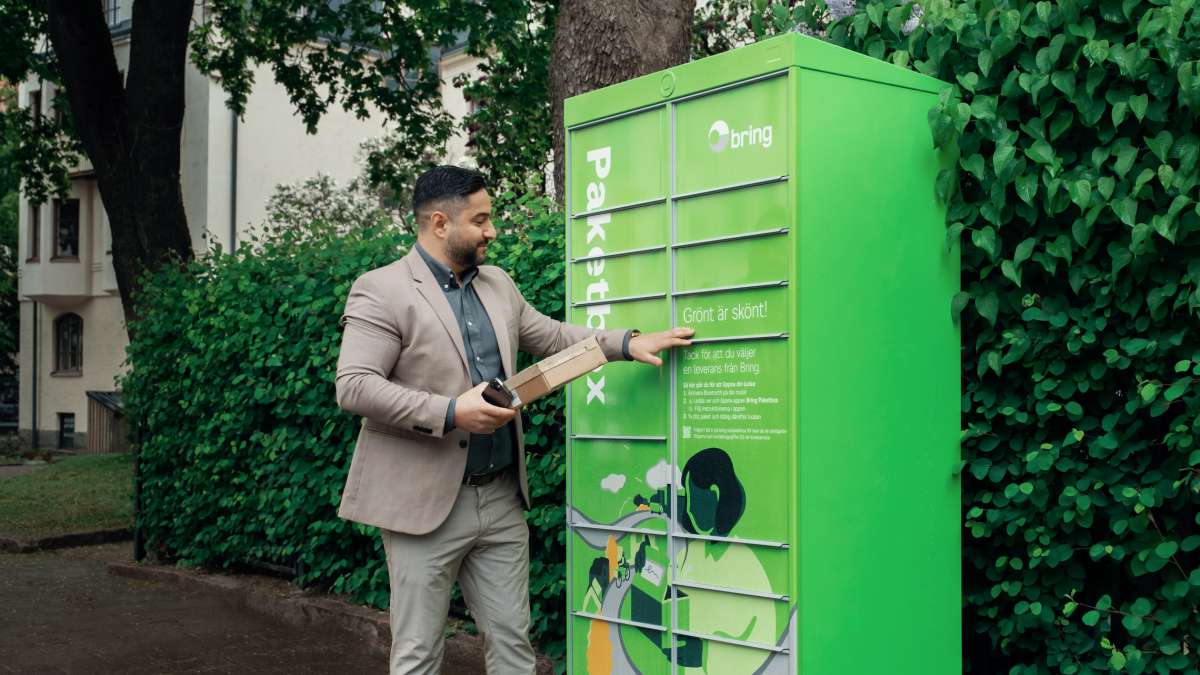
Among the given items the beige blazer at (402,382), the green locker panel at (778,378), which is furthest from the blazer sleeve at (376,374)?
the green locker panel at (778,378)

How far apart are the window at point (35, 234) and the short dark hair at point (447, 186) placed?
31.7 metres

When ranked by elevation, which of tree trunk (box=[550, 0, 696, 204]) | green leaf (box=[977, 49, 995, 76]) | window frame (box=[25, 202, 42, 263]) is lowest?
green leaf (box=[977, 49, 995, 76])

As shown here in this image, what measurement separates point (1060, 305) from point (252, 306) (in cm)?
567

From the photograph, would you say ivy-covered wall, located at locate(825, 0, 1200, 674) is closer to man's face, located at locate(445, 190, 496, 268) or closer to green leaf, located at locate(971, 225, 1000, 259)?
green leaf, located at locate(971, 225, 1000, 259)

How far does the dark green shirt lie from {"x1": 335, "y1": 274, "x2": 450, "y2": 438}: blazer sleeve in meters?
0.25

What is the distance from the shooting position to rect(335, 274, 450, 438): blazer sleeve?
4.02m

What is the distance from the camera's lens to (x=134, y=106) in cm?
1250

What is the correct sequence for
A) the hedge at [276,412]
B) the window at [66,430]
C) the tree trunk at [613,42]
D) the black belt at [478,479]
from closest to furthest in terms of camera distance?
1. the black belt at [478,479]
2. the hedge at [276,412]
3. the tree trunk at [613,42]
4. the window at [66,430]

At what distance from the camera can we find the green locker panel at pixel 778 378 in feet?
12.8

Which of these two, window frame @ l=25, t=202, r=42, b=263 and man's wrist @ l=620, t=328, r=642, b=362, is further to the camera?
window frame @ l=25, t=202, r=42, b=263

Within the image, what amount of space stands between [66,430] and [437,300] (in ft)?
105

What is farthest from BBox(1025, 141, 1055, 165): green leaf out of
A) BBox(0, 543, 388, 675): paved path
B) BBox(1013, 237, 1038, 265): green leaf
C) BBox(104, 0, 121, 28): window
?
BBox(104, 0, 121, 28): window

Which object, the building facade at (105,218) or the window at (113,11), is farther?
the window at (113,11)

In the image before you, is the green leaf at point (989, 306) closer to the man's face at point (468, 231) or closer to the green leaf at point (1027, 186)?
the green leaf at point (1027, 186)
